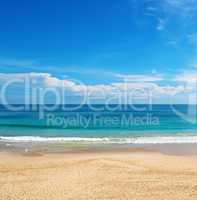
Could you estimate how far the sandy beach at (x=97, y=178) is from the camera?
9469 mm

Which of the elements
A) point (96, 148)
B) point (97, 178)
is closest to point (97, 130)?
point (96, 148)

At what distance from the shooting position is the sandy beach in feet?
31.1

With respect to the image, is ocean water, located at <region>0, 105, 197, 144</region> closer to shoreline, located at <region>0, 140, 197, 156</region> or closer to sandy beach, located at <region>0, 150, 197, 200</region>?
shoreline, located at <region>0, 140, 197, 156</region>

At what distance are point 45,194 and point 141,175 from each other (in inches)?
147

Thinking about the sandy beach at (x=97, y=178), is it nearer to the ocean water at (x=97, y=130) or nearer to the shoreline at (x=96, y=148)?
the shoreline at (x=96, y=148)

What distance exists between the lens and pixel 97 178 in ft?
37.1

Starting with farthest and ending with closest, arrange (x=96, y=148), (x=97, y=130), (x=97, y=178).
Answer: (x=97, y=130) < (x=96, y=148) < (x=97, y=178)

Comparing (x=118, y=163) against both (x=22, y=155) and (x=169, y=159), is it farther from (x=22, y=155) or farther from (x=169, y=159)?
(x=22, y=155)

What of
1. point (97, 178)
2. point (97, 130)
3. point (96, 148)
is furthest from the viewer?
point (97, 130)

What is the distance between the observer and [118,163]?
45.5ft

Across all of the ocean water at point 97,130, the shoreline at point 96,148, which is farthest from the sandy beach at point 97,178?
the ocean water at point 97,130

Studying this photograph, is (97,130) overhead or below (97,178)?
overhead

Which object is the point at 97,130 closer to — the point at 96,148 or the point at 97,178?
the point at 96,148

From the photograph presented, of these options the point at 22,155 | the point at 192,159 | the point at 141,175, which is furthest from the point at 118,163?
the point at 22,155
